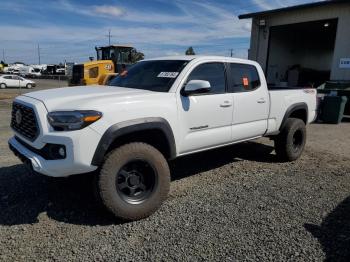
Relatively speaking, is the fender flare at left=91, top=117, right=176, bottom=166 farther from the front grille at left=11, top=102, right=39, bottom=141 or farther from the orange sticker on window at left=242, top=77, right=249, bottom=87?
the orange sticker on window at left=242, top=77, right=249, bottom=87

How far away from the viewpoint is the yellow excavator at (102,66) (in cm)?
1778

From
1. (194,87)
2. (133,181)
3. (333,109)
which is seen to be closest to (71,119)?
(133,181)

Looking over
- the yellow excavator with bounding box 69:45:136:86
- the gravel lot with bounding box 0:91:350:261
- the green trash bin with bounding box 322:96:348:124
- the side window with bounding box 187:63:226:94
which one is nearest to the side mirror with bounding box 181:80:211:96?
the side window with bounding box 187:63:226:94

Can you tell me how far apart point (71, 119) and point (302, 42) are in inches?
1006

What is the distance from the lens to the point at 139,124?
12.5 feet

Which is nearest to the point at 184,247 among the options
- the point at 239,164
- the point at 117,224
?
the point at 117,224

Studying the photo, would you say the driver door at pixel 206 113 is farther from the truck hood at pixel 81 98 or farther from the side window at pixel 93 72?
the side window at pixel 93 72

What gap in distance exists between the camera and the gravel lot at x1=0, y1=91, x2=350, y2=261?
10.7 ft

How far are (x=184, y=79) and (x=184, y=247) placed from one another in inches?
85.0

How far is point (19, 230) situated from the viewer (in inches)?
143

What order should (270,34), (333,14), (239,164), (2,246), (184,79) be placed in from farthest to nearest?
(270,34) → (333,14) → (239,164) → (184,79) → (2,246)

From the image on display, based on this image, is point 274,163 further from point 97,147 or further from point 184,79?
point 97,147

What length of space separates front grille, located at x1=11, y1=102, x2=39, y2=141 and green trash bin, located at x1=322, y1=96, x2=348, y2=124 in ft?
35.2

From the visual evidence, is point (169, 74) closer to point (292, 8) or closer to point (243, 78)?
point (243, 78)
